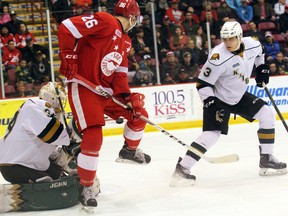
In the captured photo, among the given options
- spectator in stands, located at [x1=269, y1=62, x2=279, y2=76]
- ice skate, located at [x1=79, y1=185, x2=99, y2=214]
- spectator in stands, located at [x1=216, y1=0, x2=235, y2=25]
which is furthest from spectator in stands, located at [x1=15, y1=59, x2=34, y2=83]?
ice skate, located at [x1=79, y1=185, x2=99, y2=214]

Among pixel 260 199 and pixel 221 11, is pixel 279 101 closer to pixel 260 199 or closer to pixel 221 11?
pixel 221 11

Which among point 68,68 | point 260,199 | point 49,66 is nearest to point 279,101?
point 49,66

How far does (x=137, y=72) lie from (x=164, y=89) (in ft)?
1.73

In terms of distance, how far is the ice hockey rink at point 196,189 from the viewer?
3.38 m

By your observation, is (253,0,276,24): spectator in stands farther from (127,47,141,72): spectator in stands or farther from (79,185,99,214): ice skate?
(79,185,99,214): ice skate

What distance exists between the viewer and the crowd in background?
748cm

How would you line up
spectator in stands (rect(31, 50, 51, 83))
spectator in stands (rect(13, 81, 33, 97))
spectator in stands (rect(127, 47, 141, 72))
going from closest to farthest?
1. spectator in stands (rect(13, 81, 33, 97))
2. spectator in stands (rect(31, 50, 51, 83))
3. spectator in stands (rect(127, 47, 141, 72))

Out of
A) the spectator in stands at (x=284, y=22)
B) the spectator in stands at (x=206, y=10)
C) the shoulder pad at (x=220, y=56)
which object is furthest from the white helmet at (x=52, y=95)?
the spectator in stands at (x=284, y=22)

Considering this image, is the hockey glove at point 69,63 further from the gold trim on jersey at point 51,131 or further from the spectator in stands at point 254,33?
the spectator in stands at point 254,33

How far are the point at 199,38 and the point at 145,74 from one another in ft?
3.36

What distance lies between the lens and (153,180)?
4293mm

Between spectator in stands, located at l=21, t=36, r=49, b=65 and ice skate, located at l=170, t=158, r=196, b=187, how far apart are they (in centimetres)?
390

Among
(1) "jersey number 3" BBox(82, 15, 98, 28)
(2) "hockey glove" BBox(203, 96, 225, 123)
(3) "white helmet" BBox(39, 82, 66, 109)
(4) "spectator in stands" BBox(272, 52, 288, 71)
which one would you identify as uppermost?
(1) "jersey number 3" BBox(82, 15, 98, 28)

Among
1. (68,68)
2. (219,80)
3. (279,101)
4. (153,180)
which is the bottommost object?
(279,101)
